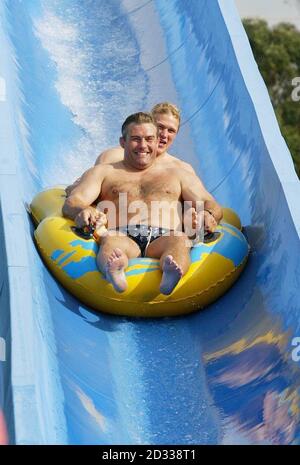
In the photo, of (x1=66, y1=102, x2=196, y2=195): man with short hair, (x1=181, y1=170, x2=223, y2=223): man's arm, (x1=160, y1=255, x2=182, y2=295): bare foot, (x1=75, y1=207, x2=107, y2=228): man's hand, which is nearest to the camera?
(x1=160, y1=255, x2=182, y2=295): bare foot

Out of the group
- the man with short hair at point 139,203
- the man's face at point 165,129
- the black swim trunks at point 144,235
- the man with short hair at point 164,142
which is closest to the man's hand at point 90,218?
the man with short hair at point 139,203

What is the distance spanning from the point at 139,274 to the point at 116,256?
0.11 m

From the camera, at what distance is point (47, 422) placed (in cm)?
378

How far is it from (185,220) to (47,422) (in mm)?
1228

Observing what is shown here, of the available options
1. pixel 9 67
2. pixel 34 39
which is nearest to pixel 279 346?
pixel 9 67

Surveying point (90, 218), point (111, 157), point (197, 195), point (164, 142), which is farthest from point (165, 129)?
point (90, 218)

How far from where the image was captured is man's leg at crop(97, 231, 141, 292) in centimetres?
453

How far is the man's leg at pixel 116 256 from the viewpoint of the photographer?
4531mm

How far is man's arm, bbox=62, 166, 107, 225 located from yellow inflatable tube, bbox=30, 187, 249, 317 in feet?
0.16

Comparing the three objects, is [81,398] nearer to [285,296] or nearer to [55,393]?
[55,393]

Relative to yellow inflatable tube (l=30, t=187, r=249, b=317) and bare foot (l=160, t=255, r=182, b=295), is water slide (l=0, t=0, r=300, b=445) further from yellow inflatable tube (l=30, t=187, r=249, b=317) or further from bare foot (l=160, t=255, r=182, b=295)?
bare foot (l=160, t=255, r=182, b=295)

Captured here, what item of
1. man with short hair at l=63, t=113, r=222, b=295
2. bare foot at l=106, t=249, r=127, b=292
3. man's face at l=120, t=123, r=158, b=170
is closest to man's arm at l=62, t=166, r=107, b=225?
man with short hair at l=63, t=113, r=222, b=295

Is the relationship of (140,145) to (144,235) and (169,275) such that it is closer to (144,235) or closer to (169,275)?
(144,235)

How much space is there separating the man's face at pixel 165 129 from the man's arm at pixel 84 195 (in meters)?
0.30
